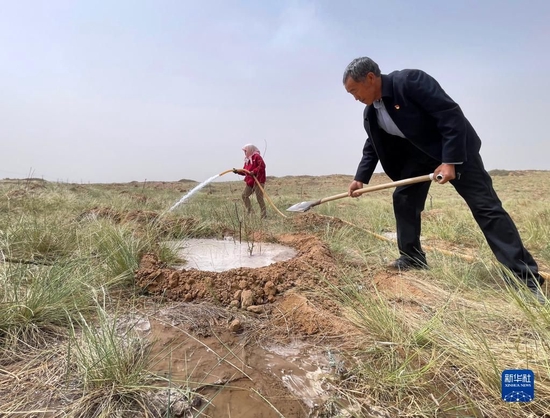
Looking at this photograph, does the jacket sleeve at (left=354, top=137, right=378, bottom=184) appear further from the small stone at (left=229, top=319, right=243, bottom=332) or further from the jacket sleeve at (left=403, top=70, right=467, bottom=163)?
the small stone at (left=229, top=319, right=243, bottom=332)

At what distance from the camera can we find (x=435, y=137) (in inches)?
103

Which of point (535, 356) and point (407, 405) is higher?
point (535, 356)

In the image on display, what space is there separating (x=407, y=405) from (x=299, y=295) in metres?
1.10

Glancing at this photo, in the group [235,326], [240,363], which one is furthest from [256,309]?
[240,363]

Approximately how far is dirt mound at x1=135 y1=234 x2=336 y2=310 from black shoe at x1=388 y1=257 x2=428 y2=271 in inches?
27.5

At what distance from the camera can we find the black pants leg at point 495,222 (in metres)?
2.31

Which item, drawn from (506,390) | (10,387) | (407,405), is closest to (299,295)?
(407,405)

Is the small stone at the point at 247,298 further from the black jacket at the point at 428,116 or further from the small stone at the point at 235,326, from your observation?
the black jacket at the point at 428,116

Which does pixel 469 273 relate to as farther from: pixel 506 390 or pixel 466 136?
pixel 506 390

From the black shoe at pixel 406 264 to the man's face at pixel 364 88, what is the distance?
1458mm

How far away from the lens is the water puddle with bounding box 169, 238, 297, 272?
10.6 feet

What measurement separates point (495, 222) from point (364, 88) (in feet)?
4.39

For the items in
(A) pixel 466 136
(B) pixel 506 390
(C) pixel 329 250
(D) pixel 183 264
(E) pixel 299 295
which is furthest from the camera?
(C) pixel 329 250

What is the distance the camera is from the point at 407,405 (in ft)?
4.17
